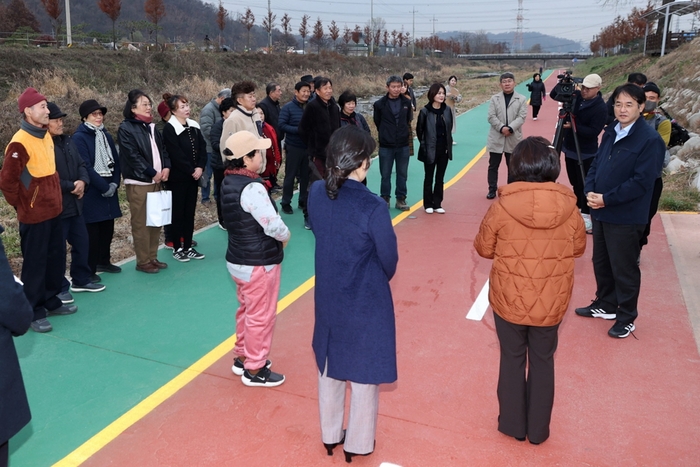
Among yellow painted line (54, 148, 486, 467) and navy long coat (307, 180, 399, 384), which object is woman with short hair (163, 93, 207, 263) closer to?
yellow painted line (54, 148, 486, 467)

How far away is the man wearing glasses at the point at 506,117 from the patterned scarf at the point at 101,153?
215 inches

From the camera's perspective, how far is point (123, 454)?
11.8 feet

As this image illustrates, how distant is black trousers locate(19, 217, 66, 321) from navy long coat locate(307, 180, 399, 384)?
3091 mm

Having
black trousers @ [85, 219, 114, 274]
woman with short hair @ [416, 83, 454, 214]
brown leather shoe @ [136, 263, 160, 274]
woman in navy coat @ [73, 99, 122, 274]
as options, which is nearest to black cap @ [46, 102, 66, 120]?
woman in navy coat @ [73, 99, 122, 274]

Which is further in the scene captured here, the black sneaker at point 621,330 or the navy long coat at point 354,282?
the black sneaker at point 621,330

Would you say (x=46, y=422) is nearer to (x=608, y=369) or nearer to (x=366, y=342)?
(x=366, y=342)

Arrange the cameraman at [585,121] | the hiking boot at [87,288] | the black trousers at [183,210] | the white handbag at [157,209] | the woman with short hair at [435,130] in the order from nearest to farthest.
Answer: the hiking boot at [87,288] → the white handbag at [157,209] → the black trousers at [183,210] → the cameraman at [585,121] → the woman with short hair at [435,130]

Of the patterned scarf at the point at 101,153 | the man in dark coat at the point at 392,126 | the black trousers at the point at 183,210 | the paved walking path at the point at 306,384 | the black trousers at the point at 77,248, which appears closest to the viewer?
the paved walking path at the point at 306,384

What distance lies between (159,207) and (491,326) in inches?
141

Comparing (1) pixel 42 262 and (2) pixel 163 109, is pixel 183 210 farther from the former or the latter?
(1) pixel 42 262

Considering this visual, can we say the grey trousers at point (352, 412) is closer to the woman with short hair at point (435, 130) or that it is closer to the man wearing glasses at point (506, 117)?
the woman with short hair at point (435, 130)

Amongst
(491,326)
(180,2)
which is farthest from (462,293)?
(180,2)

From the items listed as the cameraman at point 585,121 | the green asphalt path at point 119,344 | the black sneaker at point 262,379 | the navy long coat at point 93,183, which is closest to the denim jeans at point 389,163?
the green asphalt path at point 119,344

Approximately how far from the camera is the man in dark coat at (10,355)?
8.16 feet
